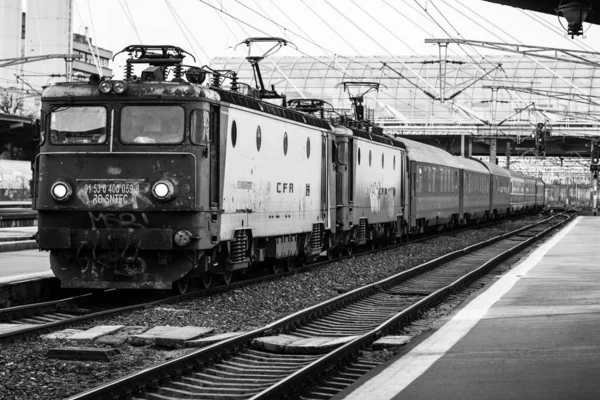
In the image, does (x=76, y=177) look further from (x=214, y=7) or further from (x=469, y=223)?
(x=469, y=223)

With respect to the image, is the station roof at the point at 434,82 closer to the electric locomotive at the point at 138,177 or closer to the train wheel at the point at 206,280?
the train wheel at the point at 206,280

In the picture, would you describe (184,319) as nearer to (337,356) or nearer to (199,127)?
(199,127)

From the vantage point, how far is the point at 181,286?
1508cm

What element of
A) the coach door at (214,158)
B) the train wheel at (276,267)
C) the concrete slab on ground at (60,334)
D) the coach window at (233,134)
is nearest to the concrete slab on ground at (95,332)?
the concrete slab on ground at (60,334)

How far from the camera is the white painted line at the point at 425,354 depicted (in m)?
8.08

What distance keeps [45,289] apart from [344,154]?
30.6 ft

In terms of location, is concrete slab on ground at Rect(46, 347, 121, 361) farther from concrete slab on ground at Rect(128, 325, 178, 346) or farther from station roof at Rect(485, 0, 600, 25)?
station roof at Rect(485, 0, 600, 25)

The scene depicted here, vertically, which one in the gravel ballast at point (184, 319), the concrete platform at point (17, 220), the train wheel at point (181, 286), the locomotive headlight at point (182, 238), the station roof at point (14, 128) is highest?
the station roof at point (14, 128)

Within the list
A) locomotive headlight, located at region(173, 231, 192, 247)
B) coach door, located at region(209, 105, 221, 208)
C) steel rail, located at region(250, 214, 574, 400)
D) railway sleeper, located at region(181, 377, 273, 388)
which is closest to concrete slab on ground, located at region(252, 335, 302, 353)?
Result: steel rail, located at region(250, 214, 574, 400)

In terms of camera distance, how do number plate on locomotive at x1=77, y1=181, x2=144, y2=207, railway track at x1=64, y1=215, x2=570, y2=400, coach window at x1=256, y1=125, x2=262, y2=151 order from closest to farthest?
railway track at x1=64, y1=215, x2=570, y2=400, number plate on locomotive at x1=77, y1=181, x2=144, y2=207, coach window at x1=256, y1=125, x2=262, y2=151

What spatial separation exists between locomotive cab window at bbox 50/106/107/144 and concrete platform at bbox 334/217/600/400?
5712mm

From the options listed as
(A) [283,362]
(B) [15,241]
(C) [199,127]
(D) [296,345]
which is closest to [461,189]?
(B) [15,241]

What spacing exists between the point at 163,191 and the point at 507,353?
597 centimetres

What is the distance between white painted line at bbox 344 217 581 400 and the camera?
26.5 ft
